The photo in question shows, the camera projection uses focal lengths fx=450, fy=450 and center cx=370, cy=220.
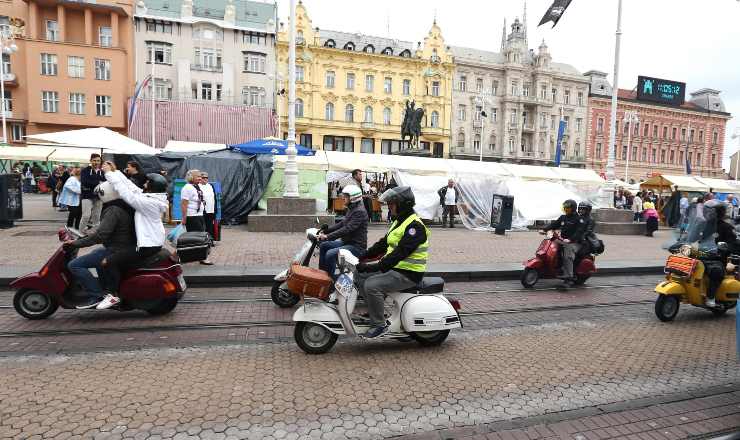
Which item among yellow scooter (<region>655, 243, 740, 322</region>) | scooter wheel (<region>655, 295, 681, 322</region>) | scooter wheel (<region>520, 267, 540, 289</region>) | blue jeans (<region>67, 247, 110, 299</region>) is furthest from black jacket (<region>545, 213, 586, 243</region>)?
blue jeans (<region>67, 247, 110, 299</region>)

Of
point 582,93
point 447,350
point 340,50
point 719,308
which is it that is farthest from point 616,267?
point 582,93

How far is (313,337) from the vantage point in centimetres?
470

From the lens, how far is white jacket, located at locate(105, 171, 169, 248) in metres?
5.21

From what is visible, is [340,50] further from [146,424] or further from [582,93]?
[146,424]

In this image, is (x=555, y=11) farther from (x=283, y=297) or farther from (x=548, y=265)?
(x=283, y=297)

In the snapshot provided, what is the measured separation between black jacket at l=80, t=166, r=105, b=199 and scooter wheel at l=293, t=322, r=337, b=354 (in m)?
9.28

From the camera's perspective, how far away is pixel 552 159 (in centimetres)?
5816

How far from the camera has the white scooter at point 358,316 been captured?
15.2ft

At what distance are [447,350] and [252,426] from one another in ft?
7.73

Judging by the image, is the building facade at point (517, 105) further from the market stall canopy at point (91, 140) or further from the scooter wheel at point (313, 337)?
→ the scooter wheel at point (313, 337)

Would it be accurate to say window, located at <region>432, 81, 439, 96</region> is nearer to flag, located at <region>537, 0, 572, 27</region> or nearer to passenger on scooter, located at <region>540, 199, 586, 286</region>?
flag, located at <region>537, 0, 572, 27</region>

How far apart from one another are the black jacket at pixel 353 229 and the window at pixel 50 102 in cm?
4012

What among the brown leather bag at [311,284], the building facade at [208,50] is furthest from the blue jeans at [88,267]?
the building facade at [208,50]

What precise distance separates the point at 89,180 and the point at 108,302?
292 inches
